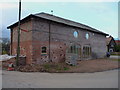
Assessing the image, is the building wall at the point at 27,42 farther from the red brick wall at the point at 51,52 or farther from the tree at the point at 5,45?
the tree at the point at 5,45

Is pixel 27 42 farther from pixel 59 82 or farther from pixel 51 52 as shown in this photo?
pixel 59 82

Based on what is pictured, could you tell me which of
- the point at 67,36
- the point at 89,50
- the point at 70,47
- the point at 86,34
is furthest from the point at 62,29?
the point at 89,50

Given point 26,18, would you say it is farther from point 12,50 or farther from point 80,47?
point 80,47

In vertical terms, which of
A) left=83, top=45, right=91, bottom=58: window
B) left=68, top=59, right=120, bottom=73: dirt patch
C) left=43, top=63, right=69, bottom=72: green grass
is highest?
left=83, top=45, right=91, bottom=58: window

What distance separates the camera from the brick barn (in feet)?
51.6

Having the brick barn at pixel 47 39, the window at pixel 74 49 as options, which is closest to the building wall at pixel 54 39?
the brick barn at pixel 47 39

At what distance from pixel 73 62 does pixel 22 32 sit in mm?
8028

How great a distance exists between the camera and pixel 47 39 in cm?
1700

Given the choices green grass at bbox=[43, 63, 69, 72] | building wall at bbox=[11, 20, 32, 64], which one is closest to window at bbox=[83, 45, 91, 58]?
green grass at bbox=[43, 63, 69, 72]

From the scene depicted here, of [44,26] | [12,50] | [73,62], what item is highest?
[44,26]

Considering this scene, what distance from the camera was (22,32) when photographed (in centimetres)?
1783

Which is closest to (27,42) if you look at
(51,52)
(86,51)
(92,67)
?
(51,52)

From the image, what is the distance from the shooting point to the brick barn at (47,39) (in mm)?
15727

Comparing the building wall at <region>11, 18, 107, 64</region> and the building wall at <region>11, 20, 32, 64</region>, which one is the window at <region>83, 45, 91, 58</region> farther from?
the building wall at <region>11, 20, 32, 64</region>
